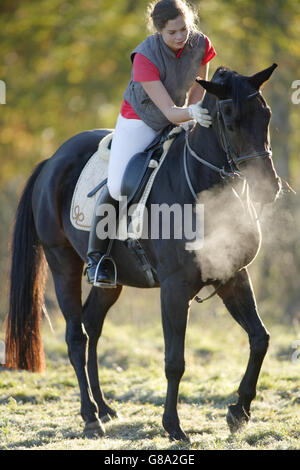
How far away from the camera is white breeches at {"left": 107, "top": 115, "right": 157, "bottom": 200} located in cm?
482

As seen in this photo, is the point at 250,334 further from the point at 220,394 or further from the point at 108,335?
the point at 108,335

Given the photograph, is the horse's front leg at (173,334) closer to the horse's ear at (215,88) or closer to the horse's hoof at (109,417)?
the horse's hoof at (109,417)

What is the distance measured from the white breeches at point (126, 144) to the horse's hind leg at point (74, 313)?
1.21 m

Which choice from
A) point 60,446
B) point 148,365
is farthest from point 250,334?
point 148,365

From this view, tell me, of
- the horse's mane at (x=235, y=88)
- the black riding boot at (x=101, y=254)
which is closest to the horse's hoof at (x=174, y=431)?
the black riding boot at (x=101, y=254)

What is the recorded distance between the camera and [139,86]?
4730 millimetres

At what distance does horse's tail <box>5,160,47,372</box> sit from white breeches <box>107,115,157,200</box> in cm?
150

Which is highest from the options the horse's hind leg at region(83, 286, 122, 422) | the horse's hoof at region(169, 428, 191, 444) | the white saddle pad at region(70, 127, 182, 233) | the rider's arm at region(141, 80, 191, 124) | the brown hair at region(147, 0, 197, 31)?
the brown hair at region(147, 0, 197, 31)

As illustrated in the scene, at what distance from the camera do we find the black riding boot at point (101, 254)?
497 cm

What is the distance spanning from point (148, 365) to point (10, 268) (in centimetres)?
252

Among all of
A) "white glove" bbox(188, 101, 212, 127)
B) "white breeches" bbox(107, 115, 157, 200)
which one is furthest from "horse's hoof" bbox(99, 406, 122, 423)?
"white glove" bbox(188, 101, 212, 127)

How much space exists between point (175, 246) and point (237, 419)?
4.72 feet

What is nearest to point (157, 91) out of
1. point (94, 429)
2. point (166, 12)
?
point (166, 12)

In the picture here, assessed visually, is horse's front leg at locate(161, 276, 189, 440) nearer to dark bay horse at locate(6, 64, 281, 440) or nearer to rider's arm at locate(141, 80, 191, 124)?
dark bay horse at locate(6, 64, 281, 440)
